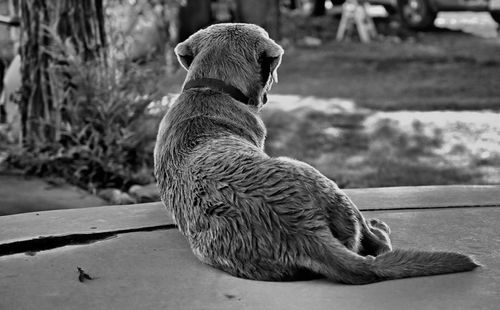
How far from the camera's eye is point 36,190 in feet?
19.3

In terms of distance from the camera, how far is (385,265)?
3414 millimetres

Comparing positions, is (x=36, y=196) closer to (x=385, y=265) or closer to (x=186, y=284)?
(x=186, y=284)

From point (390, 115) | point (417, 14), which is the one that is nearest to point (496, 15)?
point (417, 14)

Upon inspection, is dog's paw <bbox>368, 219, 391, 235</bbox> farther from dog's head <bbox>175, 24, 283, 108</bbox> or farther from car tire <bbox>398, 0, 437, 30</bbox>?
car tire <bbox>398, 0, 437, 30</bbox>

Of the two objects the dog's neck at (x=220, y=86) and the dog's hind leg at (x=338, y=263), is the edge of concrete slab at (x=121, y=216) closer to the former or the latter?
the dog's neck at (x=220, y=86)

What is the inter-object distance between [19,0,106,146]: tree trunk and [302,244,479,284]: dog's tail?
3588 millimetres

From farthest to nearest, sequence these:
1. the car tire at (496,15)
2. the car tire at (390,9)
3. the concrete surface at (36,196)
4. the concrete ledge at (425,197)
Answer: the car tire at (390,9), the car tire at (496,15), the concrete surface at (36,196), the concrete ledge at (425,197)

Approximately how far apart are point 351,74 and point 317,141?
420 cm

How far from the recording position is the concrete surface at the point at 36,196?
18.2 ft

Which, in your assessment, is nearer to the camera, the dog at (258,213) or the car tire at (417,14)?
the dog at (258,213)

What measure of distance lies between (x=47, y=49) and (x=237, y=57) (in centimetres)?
268

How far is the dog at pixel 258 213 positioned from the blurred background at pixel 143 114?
2.00 meters

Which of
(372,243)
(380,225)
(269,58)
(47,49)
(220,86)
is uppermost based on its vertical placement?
(269,58)

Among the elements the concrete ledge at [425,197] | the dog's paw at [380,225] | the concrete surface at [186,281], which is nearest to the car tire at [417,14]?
the concrete ledge at [425,197]
